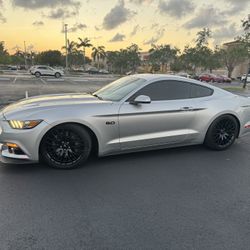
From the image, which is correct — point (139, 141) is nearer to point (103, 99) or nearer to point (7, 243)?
point (103, 99)

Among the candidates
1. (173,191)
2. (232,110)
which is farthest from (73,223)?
(232,110)

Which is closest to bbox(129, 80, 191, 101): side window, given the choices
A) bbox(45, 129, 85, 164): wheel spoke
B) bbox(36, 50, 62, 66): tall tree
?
bbox(45, 129, 85, 164): wheel spoke

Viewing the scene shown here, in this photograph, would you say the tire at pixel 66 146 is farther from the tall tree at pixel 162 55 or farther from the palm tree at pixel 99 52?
the palm tree at pixel 99 52

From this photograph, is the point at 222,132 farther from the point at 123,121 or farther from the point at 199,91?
the point at 123,121

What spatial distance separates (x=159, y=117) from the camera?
4461 mm

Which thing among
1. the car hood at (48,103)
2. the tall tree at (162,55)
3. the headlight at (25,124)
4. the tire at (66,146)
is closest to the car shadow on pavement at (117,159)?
the tire at (66,146)

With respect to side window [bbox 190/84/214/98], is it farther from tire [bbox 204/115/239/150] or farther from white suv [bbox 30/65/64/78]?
white suv [bbox 30/65/64/78]

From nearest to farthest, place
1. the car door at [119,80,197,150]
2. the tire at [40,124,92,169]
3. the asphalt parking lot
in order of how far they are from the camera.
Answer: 1. the asphalt parking lot
2. the tire at [40,124,92,169]
3. the car door at [119,80,197,150]

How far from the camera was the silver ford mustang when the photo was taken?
12.4ft

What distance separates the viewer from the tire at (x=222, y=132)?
5.00 meters

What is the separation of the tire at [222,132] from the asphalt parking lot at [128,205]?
0.53 m

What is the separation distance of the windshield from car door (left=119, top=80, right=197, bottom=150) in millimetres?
169

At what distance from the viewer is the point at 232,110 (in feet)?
16.6

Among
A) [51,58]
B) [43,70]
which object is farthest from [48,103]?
[51,58]
